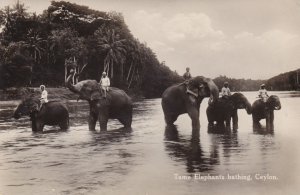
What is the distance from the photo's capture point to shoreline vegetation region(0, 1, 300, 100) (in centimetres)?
1086

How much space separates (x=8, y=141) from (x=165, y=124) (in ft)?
11.6

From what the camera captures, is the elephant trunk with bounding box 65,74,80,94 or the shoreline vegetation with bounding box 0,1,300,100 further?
the shoreline vegetation with bounding box 0,1,300,100

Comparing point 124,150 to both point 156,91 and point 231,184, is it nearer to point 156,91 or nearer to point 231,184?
point 231,184

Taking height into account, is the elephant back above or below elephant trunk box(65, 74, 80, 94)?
below

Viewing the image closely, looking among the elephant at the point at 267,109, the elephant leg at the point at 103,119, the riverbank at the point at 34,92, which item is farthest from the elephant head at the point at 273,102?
the riverbank at the point at 34,92

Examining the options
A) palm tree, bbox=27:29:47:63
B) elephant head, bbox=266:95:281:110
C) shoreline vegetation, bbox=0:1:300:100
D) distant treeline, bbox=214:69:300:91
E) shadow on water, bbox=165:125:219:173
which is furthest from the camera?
palm tree, bbox=27:29:47:63

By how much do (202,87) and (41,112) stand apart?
2.94 m

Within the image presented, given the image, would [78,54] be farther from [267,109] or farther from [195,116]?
[267,109]

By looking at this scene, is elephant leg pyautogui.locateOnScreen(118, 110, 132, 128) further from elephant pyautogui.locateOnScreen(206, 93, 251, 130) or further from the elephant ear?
elephant pyautogui.locateOnScreen(206, 93, 251, 130)

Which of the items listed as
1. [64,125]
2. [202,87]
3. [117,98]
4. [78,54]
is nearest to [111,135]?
[117,98]

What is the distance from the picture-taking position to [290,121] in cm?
1182

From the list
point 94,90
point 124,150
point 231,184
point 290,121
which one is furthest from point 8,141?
point 290,121

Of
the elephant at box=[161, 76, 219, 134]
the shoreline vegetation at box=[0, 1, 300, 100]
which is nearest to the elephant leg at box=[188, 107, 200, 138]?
the elephant at box=[161, 76, 219, 134]

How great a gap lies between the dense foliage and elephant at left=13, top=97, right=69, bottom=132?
0.93m
